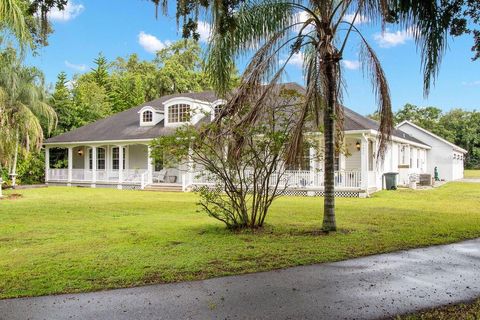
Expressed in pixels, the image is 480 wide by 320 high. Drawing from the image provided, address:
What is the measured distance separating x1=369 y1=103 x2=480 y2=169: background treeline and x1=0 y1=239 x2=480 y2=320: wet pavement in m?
49.2

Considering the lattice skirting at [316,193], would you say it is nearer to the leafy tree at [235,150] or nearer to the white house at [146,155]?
the white house at [146,155]

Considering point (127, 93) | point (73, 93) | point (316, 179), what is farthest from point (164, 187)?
point (127, 93)

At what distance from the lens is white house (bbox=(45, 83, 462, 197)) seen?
20.0 metres

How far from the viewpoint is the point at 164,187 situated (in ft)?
73.8

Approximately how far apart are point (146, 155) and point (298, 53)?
18225mm

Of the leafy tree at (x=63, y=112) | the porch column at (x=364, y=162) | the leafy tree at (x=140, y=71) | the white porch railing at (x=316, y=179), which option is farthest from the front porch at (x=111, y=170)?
the leafy tree at (x=140, y=71)

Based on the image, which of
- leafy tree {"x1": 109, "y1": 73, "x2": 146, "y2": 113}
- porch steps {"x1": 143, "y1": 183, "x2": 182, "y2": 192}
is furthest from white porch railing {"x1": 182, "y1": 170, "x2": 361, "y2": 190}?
leafy tree {"x1": 109, "y1": 73, "x2": 146, "y2": 113}

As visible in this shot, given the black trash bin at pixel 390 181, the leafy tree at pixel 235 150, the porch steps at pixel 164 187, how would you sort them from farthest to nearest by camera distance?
the porch steps at pixel 164 187
the black trash bin at pixel 390 181
the leafy tree at pixel 235 150

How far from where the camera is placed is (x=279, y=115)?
909 cm

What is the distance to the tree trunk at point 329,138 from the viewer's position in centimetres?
846

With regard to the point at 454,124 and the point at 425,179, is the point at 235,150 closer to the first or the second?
the point at 425,179

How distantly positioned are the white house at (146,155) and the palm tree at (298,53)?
33.5 ft

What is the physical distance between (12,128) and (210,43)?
17745mm

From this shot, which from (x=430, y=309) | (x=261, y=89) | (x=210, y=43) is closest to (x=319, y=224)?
(x=261, y=89)
